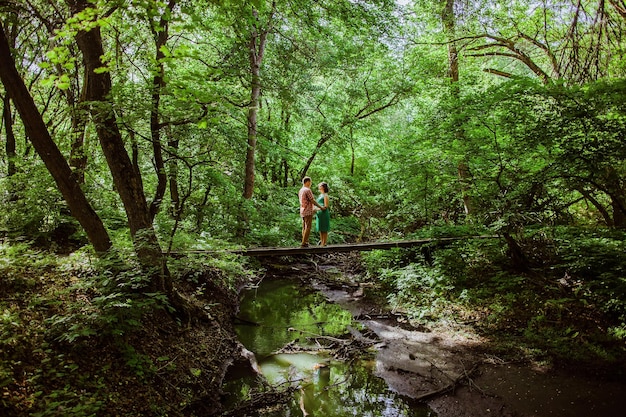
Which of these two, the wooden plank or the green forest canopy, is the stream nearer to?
the wooden plank

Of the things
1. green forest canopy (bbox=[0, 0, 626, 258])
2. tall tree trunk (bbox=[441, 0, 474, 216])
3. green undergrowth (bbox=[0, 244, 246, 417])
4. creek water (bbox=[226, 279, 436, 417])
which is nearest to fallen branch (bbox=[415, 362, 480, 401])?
creek water (bbox=[226, 279, 436, 417])

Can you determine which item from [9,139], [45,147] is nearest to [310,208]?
[45,147]

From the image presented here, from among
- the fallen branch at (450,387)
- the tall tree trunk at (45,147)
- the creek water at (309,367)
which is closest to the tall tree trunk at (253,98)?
the creek water at (309,367)

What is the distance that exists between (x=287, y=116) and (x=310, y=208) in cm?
908

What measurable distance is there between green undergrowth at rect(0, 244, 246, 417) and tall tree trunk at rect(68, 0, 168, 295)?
1.04 ft

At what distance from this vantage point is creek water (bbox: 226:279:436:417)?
5.45m

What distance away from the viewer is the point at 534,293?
7457mm

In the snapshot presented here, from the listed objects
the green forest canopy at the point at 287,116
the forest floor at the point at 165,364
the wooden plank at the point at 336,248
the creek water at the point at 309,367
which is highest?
the green forest canopy at the point at 287,116

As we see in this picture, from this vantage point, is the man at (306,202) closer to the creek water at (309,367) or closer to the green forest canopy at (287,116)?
the creek water at (309,367)

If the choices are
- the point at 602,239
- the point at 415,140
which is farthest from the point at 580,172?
the point at 415,140

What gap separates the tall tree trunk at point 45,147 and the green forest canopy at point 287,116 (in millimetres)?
20

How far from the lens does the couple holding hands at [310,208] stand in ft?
31.1

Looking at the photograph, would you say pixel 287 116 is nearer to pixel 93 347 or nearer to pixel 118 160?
pixel 118 160

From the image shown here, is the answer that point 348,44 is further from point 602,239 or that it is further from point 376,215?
point 602,239
